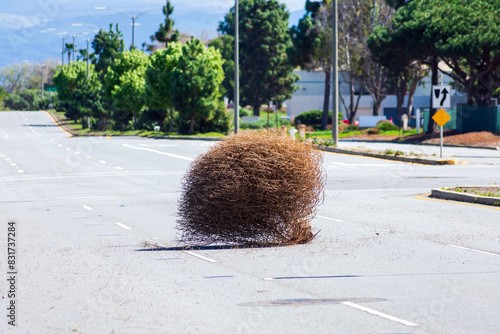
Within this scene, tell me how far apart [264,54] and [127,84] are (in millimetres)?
24979

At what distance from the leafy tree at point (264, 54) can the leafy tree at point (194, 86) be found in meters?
32.4

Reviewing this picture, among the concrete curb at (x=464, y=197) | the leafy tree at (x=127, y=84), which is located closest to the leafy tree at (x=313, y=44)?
the leafy tree at (x=127, y=84)

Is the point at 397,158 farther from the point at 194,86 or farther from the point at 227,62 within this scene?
the point at 227,62

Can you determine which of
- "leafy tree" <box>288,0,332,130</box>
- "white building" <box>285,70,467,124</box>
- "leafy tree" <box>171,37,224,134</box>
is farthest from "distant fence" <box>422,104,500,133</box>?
"white building" <box>285,70,467,124</box>

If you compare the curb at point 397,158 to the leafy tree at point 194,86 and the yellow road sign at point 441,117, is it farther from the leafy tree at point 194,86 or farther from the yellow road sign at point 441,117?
the leafy tree at point 194,86

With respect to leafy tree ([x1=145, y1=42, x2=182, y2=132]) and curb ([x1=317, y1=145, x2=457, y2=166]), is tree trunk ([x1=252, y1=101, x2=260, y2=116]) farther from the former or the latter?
curb ([x1=317, y1=145, x2=457, y2=166])

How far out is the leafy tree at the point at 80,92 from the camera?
84.6 meters

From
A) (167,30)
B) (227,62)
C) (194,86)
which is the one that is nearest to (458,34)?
(194,86)

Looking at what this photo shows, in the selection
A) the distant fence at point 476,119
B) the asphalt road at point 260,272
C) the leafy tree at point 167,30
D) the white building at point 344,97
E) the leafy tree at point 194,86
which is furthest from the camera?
the white building at point 344,97

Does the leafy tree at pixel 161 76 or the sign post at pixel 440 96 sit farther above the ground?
the leafy tree at pixel 161 76

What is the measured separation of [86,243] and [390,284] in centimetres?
515

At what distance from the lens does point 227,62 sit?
352ft

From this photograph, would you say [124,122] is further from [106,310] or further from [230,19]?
[106,310]

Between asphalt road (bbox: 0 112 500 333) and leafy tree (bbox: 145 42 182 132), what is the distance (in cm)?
4508
